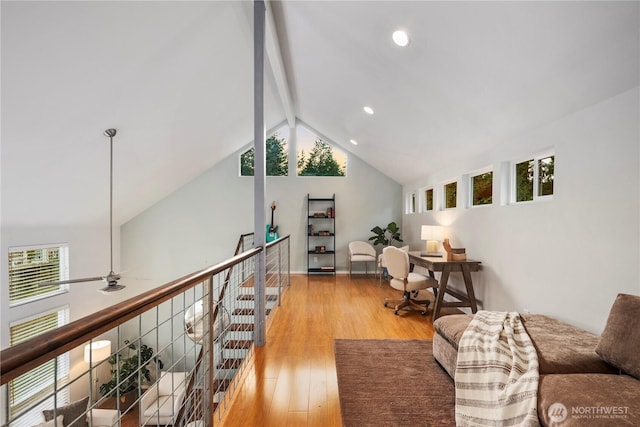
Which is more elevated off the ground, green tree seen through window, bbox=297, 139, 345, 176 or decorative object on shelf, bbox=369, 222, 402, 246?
green tree seen through window, bbox=297, 139, 345, 176

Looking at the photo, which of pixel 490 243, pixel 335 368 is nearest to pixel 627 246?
pixel 490 243

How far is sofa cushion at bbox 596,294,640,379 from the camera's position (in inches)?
66.5

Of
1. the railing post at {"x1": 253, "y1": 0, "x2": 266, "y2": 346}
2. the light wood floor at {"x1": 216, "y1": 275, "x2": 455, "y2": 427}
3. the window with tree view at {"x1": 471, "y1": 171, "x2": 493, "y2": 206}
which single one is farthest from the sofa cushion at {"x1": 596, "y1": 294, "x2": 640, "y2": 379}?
the railing post at {"x1": 253, "y1": 0, "x2": 266, "y2": 346}

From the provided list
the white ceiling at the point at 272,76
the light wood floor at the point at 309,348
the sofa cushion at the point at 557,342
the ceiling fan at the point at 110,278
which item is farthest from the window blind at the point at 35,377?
the sofa cushion at the point at 557,342

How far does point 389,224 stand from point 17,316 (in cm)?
633

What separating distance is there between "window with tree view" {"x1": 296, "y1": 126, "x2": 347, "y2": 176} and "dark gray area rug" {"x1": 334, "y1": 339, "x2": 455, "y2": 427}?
15.9 ft

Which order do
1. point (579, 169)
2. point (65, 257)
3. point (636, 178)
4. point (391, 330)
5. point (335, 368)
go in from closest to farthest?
point (636, 178) → point (579, 169) → point (335, 368) → point (391, 330) → point (65, 257)

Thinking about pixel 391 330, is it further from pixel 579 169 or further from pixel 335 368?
pixel 579 169

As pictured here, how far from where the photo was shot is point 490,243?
144 inches

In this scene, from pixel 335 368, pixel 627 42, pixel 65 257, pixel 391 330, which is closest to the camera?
pixel 627 42

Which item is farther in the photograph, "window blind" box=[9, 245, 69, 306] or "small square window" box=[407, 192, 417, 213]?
"small square window" box=[407, 192, 417, 213]

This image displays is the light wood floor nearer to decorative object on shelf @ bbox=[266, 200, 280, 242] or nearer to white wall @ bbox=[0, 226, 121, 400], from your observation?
decorative object on shelf @ bbox=[266, 200, 280, 242]

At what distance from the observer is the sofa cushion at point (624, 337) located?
66.5 inches

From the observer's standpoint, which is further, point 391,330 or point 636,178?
point 391,330
